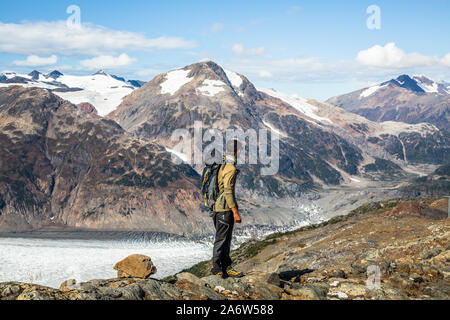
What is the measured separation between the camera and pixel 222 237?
2098 cm

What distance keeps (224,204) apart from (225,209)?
247mm

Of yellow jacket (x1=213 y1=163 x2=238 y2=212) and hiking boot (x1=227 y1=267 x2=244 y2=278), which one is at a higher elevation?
yellow jacket (x1=213 y1=163 x2=238 y2=212)

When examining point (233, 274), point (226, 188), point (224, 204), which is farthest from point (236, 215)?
point (233, 274)

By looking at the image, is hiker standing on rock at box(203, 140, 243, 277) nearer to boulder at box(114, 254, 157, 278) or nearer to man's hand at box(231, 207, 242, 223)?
man's hand at box(231, 207, 242, 223)

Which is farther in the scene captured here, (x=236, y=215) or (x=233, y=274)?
(x=233, y=274)

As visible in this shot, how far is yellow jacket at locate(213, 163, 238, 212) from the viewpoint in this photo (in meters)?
20.2

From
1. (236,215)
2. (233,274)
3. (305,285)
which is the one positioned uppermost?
(236,215)

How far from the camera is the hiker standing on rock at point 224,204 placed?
2023 cm

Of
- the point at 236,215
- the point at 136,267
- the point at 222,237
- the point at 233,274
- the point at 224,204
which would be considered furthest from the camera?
the point at 233,274

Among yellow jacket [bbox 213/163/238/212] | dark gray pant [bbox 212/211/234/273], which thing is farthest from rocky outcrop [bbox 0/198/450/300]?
yellow jacket [bbox 213/163/238/212]

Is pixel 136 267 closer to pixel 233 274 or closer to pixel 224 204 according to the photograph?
pixel 233 274
